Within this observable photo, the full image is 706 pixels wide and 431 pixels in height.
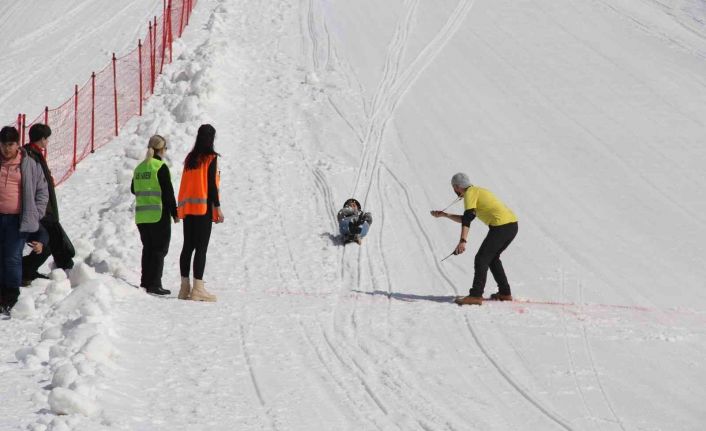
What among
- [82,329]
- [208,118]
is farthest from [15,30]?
[82,329]

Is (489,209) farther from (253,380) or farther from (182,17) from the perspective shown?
(182,17)

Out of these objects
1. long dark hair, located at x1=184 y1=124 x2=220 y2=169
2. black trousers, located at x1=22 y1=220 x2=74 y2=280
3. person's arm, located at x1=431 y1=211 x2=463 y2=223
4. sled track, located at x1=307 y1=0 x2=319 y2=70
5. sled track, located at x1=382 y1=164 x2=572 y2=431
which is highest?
sled track, located at x1=307 y1=0 x2=319 y2=70

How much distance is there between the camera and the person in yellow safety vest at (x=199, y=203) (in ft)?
31.5

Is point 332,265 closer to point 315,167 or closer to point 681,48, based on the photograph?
point 315,167

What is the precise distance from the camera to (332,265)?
1159 cm

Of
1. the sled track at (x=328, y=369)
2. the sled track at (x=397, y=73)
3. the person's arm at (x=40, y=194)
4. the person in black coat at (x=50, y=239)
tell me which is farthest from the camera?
the sled track at (x=397, y=73)

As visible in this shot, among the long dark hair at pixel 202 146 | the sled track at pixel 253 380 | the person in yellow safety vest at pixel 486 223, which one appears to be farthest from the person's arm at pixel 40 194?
the person in yellow safety vest at pixel 486 223

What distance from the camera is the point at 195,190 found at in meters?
9.60

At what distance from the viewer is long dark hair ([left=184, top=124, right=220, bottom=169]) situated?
9547 millimetres

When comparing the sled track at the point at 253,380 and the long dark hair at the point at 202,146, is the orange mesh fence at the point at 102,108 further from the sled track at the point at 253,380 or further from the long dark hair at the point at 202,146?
the sled track at the point at 253,380

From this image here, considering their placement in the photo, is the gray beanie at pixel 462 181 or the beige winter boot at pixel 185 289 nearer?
the beige winter boot at pixel 185 289

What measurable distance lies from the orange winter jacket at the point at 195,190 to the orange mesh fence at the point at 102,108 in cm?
510

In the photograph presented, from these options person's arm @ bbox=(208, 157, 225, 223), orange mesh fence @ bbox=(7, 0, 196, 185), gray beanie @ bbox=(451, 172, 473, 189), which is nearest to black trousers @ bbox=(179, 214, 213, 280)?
person's arm @ bbox=(208, 157, 225, 223)

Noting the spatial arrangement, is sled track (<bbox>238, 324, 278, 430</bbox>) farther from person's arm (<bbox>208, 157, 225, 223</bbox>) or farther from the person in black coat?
the person in black coat
